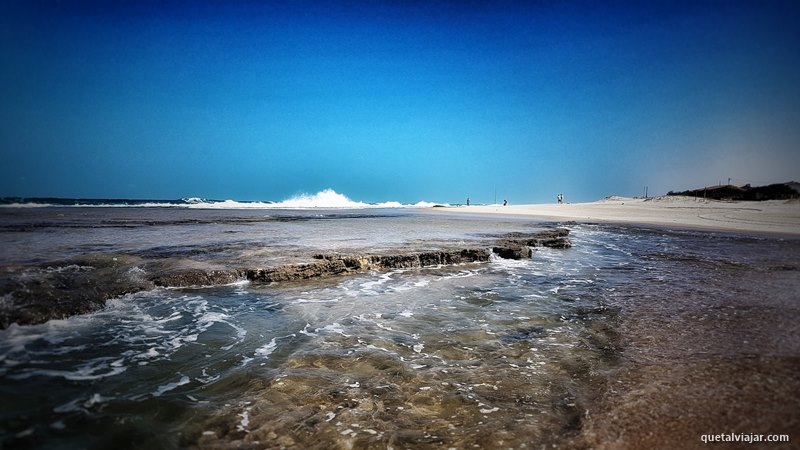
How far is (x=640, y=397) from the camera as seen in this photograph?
2.68 meters

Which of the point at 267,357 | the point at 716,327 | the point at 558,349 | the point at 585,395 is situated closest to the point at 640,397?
the point at 585,395

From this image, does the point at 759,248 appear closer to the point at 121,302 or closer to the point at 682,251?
the point at 682,251

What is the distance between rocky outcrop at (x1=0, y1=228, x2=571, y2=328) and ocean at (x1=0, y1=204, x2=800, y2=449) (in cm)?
13

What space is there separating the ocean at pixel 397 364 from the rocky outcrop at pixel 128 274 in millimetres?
130

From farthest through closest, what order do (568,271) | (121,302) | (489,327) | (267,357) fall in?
1. (568,271)
2. (121,302)
3. (489,327)
4. (267,357)

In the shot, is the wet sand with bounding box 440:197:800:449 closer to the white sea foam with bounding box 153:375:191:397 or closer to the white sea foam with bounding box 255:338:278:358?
the white sea foam with bounding box 255:338:278:358

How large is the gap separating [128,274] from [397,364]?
5772mm

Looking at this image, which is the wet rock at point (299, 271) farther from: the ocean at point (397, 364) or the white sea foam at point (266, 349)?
the white sea foam at point (266, 349)

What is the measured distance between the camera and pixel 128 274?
6.45 metres

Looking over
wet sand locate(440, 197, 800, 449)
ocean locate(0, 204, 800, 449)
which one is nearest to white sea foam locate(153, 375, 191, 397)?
ocean locate(0, 204, 800, 449)

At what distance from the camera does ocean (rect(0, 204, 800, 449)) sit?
2367 mm

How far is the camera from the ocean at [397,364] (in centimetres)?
237

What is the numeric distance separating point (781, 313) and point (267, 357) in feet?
21.1

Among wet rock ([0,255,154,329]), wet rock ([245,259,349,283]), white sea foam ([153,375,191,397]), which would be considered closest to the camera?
white sea foam ([153,375,191,397])
